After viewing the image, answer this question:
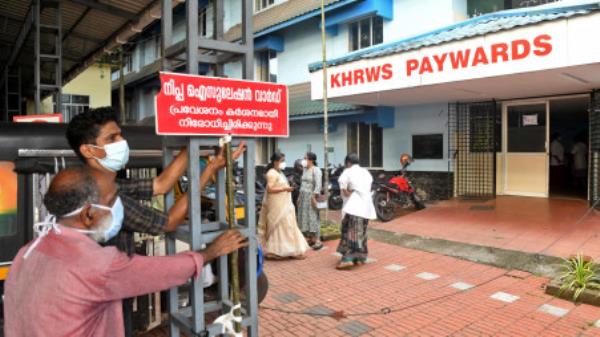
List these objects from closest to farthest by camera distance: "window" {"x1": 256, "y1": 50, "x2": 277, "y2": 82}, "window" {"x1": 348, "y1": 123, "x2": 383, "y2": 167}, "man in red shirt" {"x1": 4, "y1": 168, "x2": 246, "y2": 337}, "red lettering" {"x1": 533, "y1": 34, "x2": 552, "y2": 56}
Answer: "man in red shirt" {"x1": 4, "y1": 168, "x2": 246, "y2": 337} → "red lettering" {"x1": 533, "y1": 34, "x2": 552, "y2": 56} → "window" {"x1": 348, "y1": 123, "x2": 383, "y2": 167} → "window" {"x1": 256, "y1": 50, "x2": 277, "y2": 82}

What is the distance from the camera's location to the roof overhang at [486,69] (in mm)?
6055

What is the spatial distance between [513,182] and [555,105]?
8.47ft

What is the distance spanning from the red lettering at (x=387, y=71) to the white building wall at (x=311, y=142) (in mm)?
4753

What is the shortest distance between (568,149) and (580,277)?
11.2 metres

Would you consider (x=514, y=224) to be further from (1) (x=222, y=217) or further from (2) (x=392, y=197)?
(1) (x=222, y=217)

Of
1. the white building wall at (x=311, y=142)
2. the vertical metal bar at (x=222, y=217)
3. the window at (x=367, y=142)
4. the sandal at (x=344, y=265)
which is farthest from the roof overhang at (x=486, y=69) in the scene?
the vertical metal bar at (x=222, y=217)

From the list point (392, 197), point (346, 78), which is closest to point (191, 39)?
point (346, 78)

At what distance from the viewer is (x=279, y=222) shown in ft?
21.8

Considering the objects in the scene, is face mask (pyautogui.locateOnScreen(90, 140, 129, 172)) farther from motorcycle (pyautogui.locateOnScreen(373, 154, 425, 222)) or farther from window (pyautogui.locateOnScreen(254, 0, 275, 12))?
window (pyautogui.locateOnScreen(254, 0, 275, 12))

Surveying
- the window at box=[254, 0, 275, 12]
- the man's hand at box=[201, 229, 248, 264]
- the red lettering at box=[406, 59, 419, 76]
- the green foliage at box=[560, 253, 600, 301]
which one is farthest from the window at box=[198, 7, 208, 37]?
the man's hand at box=[201, 229, 248, 264]

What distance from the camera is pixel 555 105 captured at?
11070 millimetres

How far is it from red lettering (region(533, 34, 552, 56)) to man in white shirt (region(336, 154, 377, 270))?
10.1 ft

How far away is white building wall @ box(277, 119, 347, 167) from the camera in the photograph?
43.5ft

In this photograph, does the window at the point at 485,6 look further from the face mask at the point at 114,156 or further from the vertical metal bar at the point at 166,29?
the face mask at the point at 114,156
